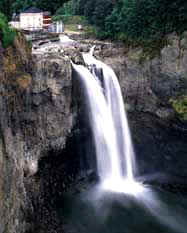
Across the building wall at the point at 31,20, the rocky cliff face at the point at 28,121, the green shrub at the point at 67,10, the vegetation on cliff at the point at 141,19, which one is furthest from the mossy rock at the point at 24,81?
the green shrub at the point at 67,10

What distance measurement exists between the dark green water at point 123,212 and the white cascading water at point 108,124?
176 cm

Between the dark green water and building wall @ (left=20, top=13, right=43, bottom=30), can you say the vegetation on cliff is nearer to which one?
building wall @ (left=20, top=13, right=43, bottom=30)

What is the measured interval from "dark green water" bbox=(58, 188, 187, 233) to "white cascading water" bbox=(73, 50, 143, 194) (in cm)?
176

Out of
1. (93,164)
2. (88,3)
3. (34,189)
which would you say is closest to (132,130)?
(93,164)

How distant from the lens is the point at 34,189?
1697 centimetres

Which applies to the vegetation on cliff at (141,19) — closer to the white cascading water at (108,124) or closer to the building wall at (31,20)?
the white cascading water at (108,124)

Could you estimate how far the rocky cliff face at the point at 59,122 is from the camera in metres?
13.8

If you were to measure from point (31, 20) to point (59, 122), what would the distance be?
15.0 meters

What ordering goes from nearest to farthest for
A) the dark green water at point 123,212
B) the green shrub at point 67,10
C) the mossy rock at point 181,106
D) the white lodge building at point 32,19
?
the dark green water at point 123,212 → the mossy rock at point 181,106 → the white lodge building at point 32,19 → the green shrub at point 67,10

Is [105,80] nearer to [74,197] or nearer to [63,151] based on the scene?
[63,151]

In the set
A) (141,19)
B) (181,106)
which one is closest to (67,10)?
(141,19)

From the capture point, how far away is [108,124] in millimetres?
20953

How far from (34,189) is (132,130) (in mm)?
8945

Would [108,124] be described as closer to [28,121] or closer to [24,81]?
[28,121]
